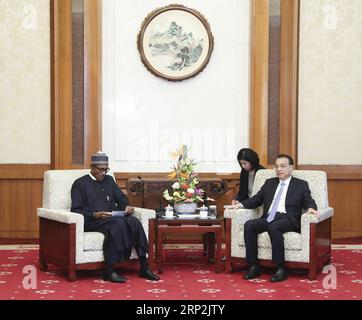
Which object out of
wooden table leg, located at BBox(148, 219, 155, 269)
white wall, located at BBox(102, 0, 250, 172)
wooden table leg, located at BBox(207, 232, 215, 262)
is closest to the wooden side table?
wooden table leg, located at BBox(148, 219, 155, 269)

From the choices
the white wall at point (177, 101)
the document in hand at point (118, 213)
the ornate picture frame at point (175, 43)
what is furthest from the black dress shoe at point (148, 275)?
the ornate picture frame at point (175, 43)

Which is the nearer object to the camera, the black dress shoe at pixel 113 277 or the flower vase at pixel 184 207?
the black dress shoe at pixel 113 277

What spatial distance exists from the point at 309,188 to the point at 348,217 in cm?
244

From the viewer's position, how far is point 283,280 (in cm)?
617

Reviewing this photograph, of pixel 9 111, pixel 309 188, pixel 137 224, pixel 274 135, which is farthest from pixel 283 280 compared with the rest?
pixel 9 111

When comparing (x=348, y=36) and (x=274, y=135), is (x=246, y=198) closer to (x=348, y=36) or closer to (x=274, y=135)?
(x=274, y=135)

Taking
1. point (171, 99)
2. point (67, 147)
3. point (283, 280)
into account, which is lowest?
point (283, 280)

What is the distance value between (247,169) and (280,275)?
1.50 metres

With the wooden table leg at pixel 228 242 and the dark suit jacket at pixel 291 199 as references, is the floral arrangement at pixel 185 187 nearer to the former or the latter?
the wooden table leg at pixel 228 242

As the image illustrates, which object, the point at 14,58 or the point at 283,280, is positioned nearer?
the point at 283,280

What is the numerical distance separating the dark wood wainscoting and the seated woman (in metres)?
2.82

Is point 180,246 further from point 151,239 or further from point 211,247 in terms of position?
point 151,239

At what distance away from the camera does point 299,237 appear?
6277 mm

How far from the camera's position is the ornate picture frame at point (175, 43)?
28.7 ft
